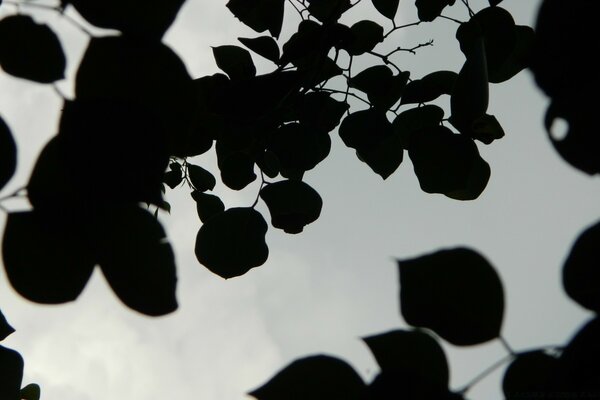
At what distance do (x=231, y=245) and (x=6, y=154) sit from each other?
531 millimetres

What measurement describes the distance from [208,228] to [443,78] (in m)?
0.63

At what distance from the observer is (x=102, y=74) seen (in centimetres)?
60

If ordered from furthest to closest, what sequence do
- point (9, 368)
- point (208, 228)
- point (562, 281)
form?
point (208, 228) → point (9, 368) → point (562, 281)

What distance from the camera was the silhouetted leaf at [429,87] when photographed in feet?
4.61

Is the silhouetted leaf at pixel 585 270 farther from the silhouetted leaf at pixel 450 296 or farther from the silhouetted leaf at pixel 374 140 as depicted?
the silhouetted leaf at pixel 374 140

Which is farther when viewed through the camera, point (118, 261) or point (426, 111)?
point (426, 111)

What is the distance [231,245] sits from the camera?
110 cm

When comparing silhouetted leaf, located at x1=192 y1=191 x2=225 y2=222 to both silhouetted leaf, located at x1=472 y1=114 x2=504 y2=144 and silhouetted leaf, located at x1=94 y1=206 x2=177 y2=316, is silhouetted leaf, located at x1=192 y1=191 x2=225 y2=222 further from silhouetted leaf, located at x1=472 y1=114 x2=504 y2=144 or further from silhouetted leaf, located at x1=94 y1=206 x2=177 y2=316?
silhouetted leaf, located at x1=94 y1=206 x2=177 y2=316

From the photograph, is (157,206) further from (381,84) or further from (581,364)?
(381,84)

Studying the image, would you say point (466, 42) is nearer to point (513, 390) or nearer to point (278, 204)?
point (278, 204)

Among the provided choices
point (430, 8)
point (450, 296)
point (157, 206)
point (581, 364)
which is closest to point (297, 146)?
point (430, 8)

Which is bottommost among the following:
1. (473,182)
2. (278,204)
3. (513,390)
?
(278,204)

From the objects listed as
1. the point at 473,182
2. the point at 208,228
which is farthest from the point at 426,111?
the point at 208,228

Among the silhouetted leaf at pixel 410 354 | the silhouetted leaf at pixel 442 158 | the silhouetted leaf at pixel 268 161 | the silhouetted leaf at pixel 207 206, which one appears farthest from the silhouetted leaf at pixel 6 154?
the silhouetted leaf at pixel 207 206
